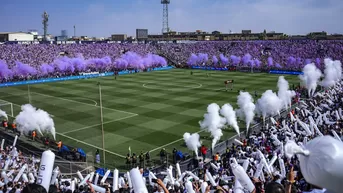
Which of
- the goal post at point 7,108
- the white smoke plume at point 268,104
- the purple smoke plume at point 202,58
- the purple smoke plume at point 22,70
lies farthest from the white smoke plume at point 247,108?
the purple smoke plume at point 202,58

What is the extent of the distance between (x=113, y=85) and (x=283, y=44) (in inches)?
2212

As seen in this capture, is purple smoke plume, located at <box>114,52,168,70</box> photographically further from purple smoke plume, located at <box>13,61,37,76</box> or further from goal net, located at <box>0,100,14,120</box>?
goal net, located at <box>0,100,14,120</box>

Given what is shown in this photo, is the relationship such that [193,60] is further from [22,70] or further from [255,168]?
[255,168]

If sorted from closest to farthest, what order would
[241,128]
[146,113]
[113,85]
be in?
[241,128], [146,113], [113,85]

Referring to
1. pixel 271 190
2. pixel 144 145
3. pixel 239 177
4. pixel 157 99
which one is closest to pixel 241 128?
pixel 144 145

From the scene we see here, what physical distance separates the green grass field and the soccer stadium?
14 centimetres

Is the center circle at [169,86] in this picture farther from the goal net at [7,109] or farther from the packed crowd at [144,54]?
the goal net at [7,109]

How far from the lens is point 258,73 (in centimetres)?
7125

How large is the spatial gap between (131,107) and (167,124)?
842 centimetres

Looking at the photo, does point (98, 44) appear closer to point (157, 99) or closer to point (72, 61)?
point (72, 61)

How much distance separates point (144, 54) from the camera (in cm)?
9012

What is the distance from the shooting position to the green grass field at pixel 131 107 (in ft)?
88.4

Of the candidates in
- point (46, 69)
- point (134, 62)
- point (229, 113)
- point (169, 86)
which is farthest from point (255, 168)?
point (134, 62)

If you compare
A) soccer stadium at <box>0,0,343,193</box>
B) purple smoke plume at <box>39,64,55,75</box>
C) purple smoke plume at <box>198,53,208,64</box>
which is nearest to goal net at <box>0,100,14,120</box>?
soccer stadium at <box>0,0,343,193</box>
